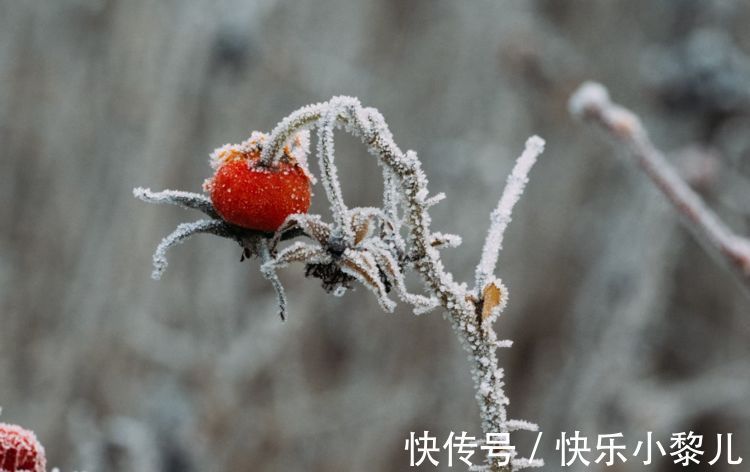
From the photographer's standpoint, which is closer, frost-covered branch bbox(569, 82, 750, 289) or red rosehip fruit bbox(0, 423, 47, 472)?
red rosehip fruit bbox(0, 423, 47, 472)

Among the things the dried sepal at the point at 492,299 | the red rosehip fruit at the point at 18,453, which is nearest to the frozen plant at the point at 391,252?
the dried sepal at the point at 492,299

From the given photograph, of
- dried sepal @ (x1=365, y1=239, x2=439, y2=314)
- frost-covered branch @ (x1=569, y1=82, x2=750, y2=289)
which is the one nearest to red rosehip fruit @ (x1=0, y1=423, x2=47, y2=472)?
dried sepal @ (x1=365, y1=239, x2=439, y2=314)

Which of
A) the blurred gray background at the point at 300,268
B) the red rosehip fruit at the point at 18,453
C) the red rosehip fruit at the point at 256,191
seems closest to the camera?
the red rosehip fruit at the point at 18,453

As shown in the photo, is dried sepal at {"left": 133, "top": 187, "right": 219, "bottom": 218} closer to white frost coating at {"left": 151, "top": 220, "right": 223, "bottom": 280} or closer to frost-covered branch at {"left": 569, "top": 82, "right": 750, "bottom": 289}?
white frost coating at {"left": 151, "top": 220, "right": 223, "bottom": 280}

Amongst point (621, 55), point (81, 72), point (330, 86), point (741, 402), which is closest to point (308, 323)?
point (330, 86)

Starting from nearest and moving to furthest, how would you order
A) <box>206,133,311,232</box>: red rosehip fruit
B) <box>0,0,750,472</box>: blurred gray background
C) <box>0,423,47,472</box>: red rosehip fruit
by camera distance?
<box>0,423,47,472</box>: red rosehip fruit
<box>206,133,311,232</box>: red rosehip fruit
<box>0,0,750,472</box>: blurred gray background

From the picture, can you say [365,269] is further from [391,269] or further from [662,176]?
[662,176]

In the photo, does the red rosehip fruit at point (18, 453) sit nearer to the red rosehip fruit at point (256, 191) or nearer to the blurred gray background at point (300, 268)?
the red rosehip fruit at point (256, 191)
